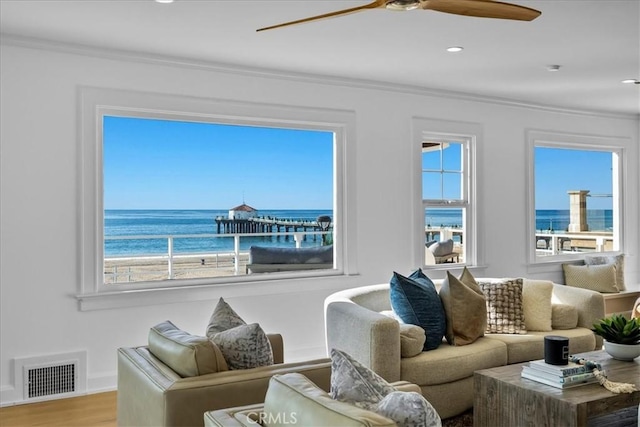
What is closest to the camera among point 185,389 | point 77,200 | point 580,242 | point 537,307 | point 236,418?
point 236,418

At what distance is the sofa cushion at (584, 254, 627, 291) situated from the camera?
680 cm

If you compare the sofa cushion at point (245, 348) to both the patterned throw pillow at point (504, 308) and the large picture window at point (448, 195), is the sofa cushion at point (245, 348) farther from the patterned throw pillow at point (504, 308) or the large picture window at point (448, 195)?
the large picture window at point (448, 195)

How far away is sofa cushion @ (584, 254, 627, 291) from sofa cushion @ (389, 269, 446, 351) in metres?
3.70

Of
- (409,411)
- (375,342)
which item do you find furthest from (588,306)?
(409,411)

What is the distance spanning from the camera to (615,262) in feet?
22.4

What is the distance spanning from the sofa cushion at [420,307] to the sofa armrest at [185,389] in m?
1.39

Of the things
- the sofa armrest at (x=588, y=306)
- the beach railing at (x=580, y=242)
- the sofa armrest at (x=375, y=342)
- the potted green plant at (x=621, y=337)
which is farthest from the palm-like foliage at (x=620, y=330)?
the beach railing at (x=580, y=242)

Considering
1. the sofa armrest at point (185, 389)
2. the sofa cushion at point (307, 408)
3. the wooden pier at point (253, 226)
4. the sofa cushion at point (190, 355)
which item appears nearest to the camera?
the sofa cushion at point (307, 408)

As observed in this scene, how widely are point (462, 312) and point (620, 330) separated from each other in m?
0.94

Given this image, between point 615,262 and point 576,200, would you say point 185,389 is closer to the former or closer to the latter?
point 615,262

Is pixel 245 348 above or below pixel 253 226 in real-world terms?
below

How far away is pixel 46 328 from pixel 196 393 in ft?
7.71

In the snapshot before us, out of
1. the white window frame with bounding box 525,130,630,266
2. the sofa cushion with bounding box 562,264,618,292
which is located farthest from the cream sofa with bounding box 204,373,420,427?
the sofa cushion with bounding box 562,264,618,292

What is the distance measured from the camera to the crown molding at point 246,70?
13.4 ft
